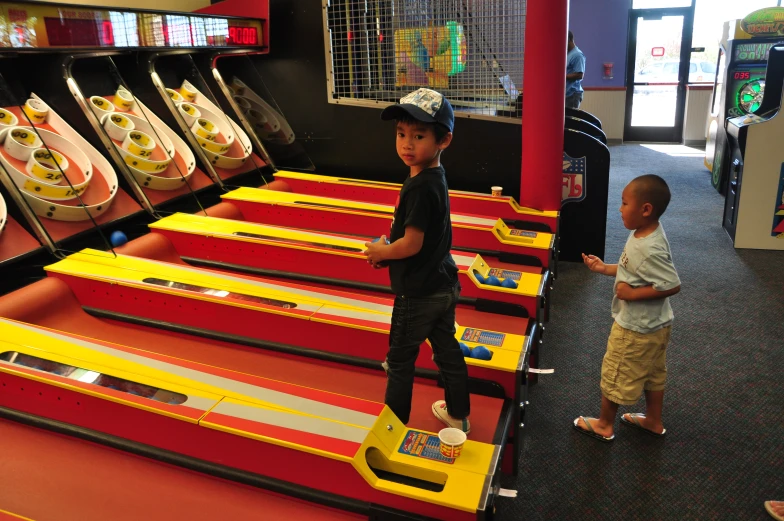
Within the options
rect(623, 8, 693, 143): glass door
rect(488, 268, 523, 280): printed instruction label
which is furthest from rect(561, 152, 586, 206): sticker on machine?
rect(623, 8, 693, 143): glass door

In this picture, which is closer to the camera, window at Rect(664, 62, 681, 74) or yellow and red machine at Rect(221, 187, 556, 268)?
yellow and red machine at Rect(221, 187, 556, 268)

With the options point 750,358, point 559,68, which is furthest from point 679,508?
point 559,68

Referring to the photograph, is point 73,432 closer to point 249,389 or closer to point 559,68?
point 249,389

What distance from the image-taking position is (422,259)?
1.89m

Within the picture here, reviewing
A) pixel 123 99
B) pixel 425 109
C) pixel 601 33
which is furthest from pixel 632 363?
pixel 601 33

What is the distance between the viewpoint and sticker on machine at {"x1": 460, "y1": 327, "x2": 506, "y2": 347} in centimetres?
239

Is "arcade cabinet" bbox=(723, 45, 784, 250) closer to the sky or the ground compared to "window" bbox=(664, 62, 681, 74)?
closer to the ground

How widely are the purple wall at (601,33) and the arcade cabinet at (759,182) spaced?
14.4 feet

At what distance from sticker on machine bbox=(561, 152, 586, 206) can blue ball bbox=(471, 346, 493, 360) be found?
6.87 ft

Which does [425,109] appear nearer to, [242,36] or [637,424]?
[637,424]

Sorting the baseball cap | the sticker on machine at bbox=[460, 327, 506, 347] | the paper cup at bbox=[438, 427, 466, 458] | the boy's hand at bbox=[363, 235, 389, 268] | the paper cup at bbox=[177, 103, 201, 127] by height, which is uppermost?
the baseball cap

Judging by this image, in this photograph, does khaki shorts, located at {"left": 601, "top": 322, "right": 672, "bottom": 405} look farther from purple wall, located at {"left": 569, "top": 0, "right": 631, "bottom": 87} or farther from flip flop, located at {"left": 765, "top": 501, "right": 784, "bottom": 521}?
purple wall, located at {"left": 569, "top": 0, "right": 631, "bottom": 87}

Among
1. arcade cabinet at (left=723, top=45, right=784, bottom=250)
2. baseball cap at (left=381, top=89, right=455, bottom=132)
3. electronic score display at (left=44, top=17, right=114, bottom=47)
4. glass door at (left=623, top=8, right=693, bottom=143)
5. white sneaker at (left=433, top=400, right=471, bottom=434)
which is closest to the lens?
baseball cap at (left=381, top=89, right=455, bottom=132)

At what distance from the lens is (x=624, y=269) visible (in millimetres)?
2191
